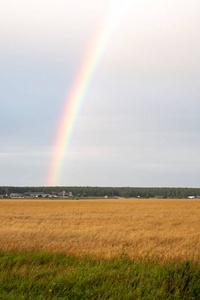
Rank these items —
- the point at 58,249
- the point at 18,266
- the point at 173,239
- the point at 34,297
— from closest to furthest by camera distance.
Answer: the point at 34,297 → the point at 18,266 → the point at 58,249 → the point at 173,239

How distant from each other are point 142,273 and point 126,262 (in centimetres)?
139

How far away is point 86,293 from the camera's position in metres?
6.80

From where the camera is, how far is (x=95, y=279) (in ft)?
24.4

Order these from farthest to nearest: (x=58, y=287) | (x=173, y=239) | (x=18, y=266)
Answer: (x=173, y=239)
(x=18, y=266)
(x=58, y=287)

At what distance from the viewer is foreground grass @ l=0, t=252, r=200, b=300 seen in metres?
6.79

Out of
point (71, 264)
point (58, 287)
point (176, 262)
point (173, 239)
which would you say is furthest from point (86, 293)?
point (173, 239)

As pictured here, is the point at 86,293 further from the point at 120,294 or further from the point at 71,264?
the point at 71,264

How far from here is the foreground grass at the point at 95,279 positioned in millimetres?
6793

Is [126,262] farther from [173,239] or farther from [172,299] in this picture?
[173,239]

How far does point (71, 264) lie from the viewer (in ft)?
29.1

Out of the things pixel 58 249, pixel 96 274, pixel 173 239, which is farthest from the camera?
pixel 173 239

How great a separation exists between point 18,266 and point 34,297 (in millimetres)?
2037

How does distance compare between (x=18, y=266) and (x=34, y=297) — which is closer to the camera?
(x=34, y=297)

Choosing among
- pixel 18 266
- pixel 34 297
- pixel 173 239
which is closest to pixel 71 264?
pixel 18 266
